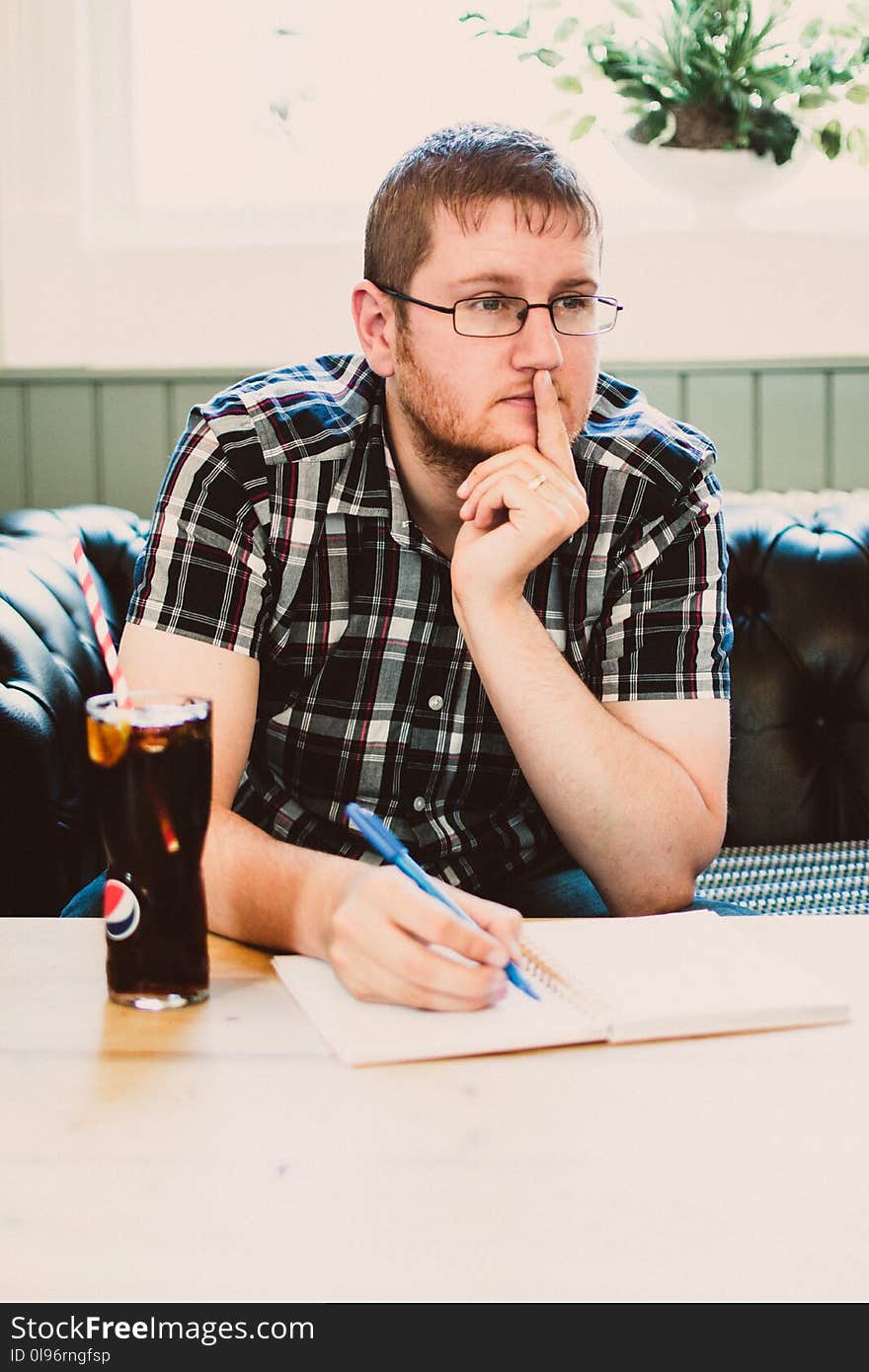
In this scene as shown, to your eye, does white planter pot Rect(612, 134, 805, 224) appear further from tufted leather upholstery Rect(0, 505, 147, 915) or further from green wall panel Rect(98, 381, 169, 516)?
tufted leather upholstery Rect(0, 505, 147, 915)

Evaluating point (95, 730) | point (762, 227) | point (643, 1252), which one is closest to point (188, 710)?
point (95, 730)

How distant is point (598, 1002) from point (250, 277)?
1782 mm

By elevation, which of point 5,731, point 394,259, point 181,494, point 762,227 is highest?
point 762,227

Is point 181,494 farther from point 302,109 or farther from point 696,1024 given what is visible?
point 302,109

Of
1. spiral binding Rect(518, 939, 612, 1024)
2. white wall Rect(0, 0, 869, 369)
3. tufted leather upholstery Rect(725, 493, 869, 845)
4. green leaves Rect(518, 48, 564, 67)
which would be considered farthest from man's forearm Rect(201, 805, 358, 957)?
green leaves Rect(518, 48, 564, 67)

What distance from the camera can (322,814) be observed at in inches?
56.5

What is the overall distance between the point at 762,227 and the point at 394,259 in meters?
1.14

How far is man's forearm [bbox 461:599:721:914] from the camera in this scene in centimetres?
129

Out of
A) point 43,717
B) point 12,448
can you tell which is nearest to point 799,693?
point 43,717

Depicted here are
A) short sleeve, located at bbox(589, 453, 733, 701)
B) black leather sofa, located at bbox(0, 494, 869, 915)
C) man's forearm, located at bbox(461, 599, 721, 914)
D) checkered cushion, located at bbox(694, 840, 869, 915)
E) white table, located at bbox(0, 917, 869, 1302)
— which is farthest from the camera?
black leather sofa, located at bbox(0, 494, 869, 915)

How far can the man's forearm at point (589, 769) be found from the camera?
1286 mm

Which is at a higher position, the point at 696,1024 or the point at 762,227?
the point at 762,227

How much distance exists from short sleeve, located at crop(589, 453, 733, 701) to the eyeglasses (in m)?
0.22

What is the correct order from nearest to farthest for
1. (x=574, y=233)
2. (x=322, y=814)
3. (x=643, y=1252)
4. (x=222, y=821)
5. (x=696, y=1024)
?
(x=643, y=1252)
(x=696, y=1024)
(x=222, y=821)
(x=574, y=233)
(x=322, y=814)
